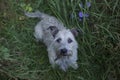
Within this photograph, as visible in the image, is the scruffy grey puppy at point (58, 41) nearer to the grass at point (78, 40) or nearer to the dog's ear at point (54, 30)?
the dog's ear at point (54, 30)

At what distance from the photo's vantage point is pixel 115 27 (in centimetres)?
550

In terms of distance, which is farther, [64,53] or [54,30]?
[54,30]

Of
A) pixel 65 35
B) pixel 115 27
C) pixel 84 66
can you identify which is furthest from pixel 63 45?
pixel 115 27

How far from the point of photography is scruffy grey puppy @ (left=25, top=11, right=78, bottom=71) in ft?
16.6

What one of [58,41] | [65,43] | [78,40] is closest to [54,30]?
Result: [58,41]

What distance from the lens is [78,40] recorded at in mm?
5539

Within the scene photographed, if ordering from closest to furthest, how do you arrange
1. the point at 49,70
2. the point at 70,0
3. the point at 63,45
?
the point at 63,45, the point at 49,70, the point at 70,0

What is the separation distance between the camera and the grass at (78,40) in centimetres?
525

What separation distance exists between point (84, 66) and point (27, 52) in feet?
2.54

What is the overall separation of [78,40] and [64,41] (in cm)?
47

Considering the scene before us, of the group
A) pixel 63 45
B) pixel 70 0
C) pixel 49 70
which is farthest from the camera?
pixel 70 0

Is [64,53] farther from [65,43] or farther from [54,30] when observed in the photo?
[54,30]

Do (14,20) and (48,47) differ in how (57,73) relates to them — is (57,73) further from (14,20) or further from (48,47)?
(14,20)

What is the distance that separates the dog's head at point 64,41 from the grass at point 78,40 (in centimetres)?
26
